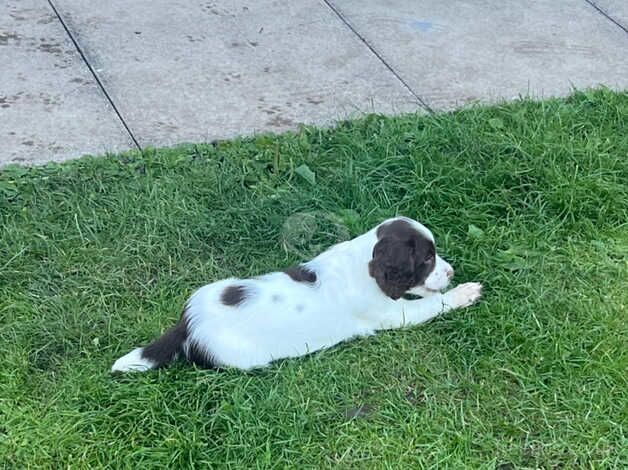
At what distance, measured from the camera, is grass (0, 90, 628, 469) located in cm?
350

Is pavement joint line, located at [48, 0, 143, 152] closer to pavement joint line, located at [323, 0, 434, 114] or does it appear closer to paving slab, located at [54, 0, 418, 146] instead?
paving slab, located at [54, 0, 418, 146]

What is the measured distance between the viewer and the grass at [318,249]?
11.5 ft

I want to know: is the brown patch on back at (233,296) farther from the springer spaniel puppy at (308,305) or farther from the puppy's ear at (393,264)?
the puppy's ear at (393,264)

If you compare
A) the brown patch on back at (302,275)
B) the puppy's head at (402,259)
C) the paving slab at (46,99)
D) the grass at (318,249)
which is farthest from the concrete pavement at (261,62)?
the puppy's head at (402,259)

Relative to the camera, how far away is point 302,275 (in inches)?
153

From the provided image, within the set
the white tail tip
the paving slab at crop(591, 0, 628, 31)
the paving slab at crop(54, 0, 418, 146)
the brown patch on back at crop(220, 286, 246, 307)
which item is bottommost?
the white tail tip

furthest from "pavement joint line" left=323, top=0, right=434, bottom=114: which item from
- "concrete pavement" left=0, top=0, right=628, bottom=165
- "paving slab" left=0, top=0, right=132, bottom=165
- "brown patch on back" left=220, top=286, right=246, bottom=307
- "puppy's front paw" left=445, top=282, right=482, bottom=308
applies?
"brown patch on back" left=220, top=286, right=246, bottom=307

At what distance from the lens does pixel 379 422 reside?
3.60 meters

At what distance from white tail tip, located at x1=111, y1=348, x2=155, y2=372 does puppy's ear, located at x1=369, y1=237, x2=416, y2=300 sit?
1.02 metres

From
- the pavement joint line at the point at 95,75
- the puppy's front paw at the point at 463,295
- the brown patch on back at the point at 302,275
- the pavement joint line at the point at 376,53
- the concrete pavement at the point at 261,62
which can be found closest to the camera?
the brown patch on back at the point at 302,275

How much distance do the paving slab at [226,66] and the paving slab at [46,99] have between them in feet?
0.44

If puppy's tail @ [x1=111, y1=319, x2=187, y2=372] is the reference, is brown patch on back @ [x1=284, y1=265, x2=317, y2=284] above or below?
above

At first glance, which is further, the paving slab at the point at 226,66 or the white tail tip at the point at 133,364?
the paving slab at the point at 226,66

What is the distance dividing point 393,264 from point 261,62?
9.29ft
